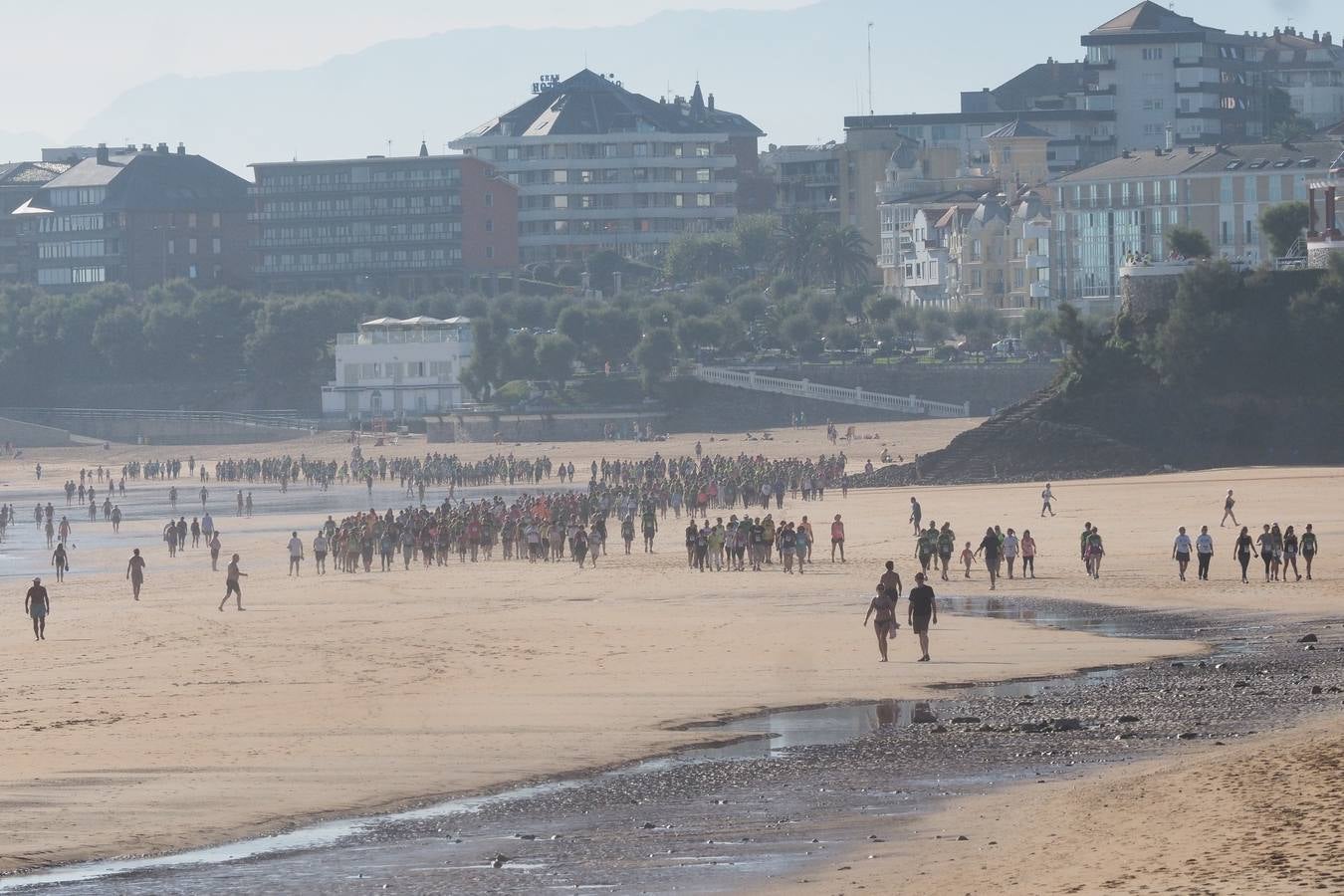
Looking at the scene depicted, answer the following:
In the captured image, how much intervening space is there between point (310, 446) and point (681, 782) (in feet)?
305

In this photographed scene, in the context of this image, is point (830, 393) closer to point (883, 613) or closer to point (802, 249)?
point (802, 249)

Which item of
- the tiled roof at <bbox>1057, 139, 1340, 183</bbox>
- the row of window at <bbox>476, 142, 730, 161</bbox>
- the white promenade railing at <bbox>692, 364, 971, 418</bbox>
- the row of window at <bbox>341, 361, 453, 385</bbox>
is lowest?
the white promenade railing at <bbox>692, 364, 971, 418</bbox>

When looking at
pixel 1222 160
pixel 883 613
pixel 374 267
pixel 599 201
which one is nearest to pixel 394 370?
pixel 374 267

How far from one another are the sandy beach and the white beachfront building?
2656 inches

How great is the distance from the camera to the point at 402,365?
123m

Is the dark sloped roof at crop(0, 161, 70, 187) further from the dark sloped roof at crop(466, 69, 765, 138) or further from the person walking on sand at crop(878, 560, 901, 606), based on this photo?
the person walking on sand at crop(878, 560, 901, 606)

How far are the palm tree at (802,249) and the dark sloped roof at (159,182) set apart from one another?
43.3 m

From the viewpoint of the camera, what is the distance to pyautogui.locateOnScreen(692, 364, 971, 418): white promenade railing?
108 metres

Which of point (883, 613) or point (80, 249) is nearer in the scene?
point (883, 613)

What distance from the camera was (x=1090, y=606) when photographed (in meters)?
36.6

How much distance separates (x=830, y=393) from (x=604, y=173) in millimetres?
67955

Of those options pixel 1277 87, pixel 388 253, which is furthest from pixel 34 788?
pixel 1277 87

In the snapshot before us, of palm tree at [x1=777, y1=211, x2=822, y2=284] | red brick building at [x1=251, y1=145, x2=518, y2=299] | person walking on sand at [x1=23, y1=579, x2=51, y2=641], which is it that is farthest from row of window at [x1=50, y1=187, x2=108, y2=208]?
person walking on sand at [x1=23, y1=579, x2=51, y2=641]

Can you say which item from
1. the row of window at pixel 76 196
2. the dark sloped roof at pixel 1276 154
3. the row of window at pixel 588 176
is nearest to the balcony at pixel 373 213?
the row of window at pixel 76 196
